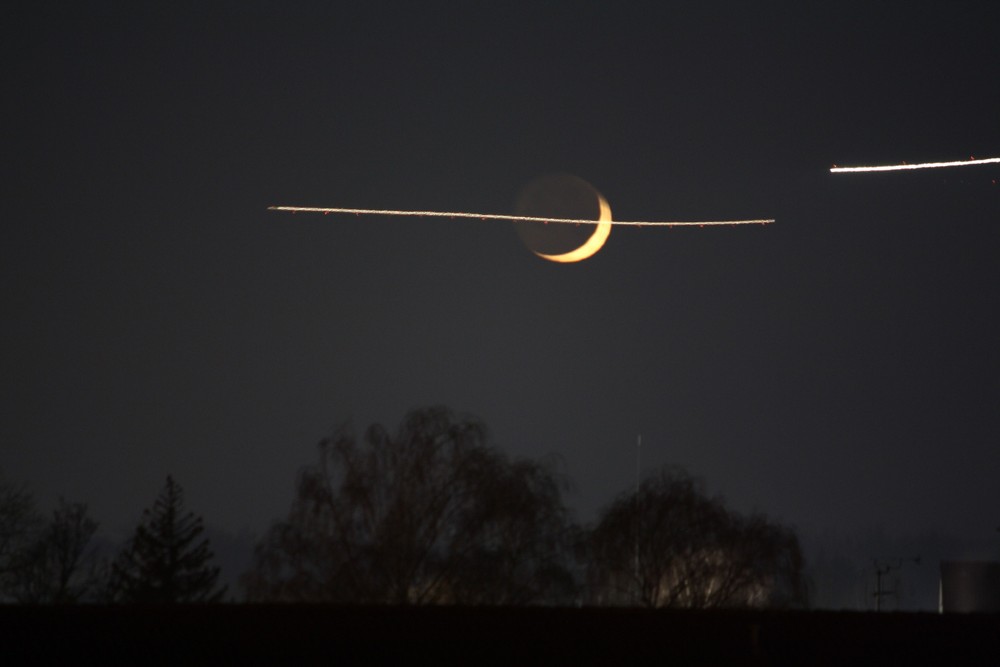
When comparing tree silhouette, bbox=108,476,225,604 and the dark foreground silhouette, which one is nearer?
the dark foreground silhouette

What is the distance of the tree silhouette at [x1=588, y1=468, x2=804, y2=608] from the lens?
5366cm

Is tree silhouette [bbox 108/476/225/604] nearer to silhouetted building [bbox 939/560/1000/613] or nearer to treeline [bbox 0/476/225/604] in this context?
treeline [bbox 0/476/225/604]

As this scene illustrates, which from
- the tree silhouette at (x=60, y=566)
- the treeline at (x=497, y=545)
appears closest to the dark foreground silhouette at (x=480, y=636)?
the treeline at (x=497, y=545)

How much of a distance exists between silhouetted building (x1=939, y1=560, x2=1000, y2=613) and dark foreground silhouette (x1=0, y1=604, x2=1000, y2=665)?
96.1 ft

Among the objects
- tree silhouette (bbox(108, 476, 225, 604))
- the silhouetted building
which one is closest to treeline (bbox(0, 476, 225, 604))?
tree silhouette (bbox(108, 476, 225, 604))

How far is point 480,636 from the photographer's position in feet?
77.9

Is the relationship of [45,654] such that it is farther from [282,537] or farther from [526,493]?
[526,493]

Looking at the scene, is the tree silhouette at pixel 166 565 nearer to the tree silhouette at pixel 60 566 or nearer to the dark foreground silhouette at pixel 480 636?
the tree silhouette at pixel 60 566

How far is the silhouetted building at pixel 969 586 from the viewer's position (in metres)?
54.2

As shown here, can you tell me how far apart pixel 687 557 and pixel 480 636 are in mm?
32339

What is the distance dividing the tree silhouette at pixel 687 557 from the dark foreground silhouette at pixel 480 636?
87.9ft

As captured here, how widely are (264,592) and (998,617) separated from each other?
27390 mm

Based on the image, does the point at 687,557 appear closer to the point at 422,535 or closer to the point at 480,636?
the point at 422,535

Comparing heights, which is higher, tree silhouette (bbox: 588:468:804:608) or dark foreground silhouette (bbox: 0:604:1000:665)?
tree silhouette (bbox: 588:468:804:608)
